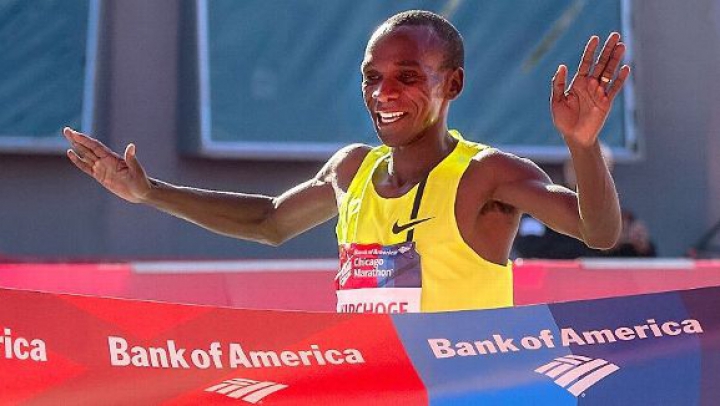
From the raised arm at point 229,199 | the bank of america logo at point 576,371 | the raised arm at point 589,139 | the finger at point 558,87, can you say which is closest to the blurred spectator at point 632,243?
the raised arm at point 229,199

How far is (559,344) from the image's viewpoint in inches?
110

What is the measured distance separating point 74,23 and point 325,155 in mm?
1901

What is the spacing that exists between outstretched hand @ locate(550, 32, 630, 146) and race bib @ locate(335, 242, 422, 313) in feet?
1.89

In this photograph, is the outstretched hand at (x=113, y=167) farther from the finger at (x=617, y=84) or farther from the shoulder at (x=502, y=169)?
the finger at (x=617, y=84)

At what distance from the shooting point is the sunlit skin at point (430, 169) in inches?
115

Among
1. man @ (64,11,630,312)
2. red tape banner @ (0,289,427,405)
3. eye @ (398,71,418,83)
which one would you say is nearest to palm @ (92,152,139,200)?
man @ (64,11,630,312)

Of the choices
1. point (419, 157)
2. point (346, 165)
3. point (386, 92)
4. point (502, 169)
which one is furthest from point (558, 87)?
point (346, 165)

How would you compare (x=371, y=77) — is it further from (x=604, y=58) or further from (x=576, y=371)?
(x=576, y=371)

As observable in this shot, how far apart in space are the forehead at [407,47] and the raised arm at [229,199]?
463 mm

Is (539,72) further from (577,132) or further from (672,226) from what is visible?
(577,132)

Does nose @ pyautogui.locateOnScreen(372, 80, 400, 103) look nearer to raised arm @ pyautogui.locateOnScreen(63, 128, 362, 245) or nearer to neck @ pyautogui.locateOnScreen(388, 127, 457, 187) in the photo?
neck @ pyautogui.locateOnScreen(388, 127, 457, 187)

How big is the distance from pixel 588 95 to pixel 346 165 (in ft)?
3.47

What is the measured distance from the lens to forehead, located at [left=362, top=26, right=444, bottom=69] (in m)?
3.40

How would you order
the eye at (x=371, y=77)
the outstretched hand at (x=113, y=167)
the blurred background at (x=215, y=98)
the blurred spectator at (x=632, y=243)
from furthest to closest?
1. the blurred background at (x=215, y=98)
2. the blurred spectator at (x=632, y=243)
3. the outstretched hand at (x=113, y=167)
4. the eye at (x=371, y=77)
